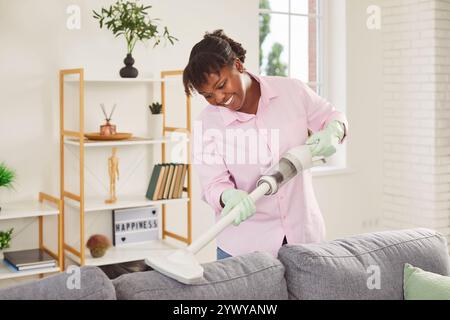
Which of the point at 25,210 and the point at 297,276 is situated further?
the point at 25,210

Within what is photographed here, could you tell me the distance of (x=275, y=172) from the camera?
217 cm

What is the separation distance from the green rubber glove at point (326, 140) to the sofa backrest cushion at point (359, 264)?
324 mm

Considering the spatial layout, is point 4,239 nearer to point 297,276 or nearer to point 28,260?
point 28,260

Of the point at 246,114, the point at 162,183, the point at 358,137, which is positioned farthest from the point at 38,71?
the point at 358,137

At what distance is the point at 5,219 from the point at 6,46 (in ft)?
3.11

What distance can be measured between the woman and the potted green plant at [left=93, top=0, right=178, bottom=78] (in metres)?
1.43

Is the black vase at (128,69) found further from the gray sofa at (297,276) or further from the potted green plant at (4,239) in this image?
the gray sofa at (297,276)

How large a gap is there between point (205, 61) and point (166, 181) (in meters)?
1.73

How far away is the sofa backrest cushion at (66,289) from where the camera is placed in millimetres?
1683

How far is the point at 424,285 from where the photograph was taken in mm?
2148

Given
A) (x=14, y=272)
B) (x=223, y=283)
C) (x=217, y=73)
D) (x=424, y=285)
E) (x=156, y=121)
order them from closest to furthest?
(x=223, y=283)
(x=424, y=285)
(x=217, y=73)
(x=14, y=272)
(x=156, y=121)

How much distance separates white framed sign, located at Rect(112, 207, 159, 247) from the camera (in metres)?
3.95

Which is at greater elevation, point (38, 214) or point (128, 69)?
point (128, 69)
